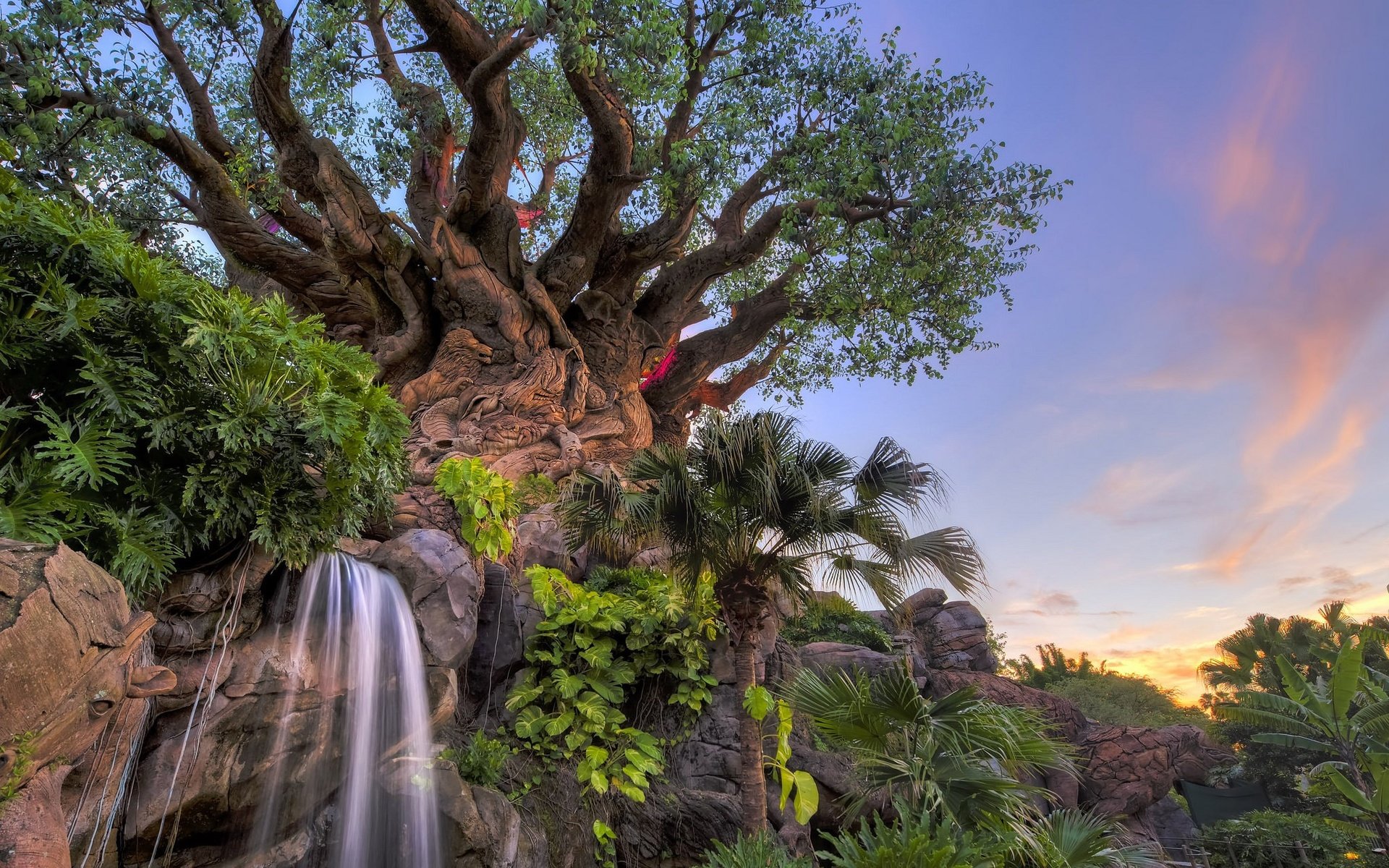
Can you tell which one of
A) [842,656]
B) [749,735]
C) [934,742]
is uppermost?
[842,656]

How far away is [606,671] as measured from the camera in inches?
336

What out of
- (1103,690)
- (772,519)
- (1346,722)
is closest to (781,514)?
(772,519)

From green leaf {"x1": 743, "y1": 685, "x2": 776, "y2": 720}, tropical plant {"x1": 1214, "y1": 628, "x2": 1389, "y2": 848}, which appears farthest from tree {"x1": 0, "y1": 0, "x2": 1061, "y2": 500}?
tropical plant {"x1": 1214, "y1": 628, "x2": 1389, "y2": 848}

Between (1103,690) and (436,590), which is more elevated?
(1103,690)

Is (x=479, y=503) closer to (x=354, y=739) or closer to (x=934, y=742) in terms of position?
(x=354, y=739)

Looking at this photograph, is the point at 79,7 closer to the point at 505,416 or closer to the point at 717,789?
the point at 505,416

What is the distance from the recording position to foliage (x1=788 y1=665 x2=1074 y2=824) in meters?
6.37

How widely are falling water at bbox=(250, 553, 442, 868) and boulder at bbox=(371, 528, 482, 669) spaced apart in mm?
405

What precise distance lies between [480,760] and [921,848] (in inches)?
167

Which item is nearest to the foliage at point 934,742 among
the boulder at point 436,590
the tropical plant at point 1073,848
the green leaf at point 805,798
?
the tropical plant at point 1073,848

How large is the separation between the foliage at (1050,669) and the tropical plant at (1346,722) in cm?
1283

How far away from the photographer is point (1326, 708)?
41.1ft

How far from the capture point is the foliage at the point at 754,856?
600cm

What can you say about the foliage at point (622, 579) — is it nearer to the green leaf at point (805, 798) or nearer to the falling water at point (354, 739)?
the green leaf at point (805, 798)
